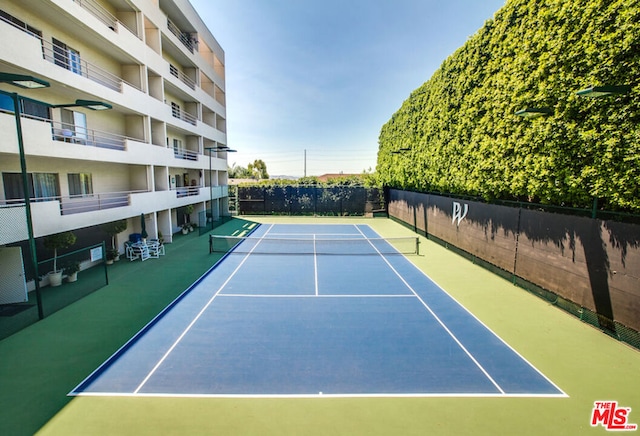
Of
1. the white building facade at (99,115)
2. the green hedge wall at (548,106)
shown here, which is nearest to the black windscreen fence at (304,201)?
the white building facade at (99,115)

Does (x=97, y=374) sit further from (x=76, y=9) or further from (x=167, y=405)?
(x=76, y=9)

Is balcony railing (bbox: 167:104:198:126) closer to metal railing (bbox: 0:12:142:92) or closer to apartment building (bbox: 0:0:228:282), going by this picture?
apartment building (bbox: 0:0:228:282)

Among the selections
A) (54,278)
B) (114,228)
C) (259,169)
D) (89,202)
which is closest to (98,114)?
(89,202)

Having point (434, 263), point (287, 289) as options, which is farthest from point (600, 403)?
point (434, 263)

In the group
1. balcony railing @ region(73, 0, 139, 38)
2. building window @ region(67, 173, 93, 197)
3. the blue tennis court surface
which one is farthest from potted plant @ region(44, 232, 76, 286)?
balcony railing @ region(73, 0, 139, 38)

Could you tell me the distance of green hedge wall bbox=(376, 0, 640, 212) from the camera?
7.01 m

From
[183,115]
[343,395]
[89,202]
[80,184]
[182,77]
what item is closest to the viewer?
[343,395]

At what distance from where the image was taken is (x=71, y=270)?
12.4m

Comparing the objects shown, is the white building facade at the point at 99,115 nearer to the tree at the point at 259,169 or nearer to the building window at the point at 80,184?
the building window at the point at 80,184

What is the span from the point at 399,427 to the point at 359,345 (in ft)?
8.25

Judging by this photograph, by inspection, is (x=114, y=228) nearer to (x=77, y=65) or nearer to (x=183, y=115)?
(x=77, y=65)
